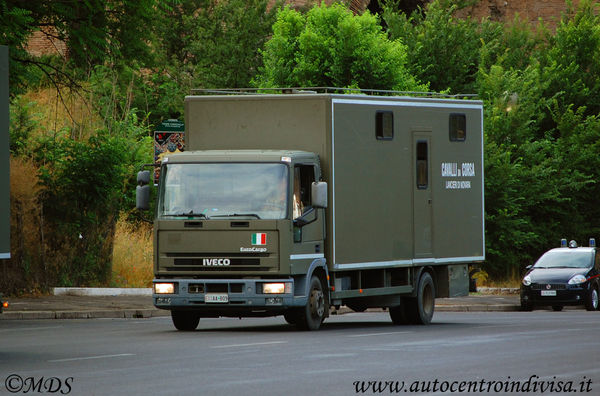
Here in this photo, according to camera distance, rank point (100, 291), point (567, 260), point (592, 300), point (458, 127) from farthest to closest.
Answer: point (567, 260) < point (592, 300) < point (100, 291) < point (458, 127)

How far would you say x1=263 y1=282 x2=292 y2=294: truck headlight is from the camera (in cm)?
1997

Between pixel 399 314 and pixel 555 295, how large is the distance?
1131cm

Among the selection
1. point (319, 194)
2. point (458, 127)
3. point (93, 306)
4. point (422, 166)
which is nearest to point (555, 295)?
point (458, 127)

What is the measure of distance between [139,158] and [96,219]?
4.96 meters

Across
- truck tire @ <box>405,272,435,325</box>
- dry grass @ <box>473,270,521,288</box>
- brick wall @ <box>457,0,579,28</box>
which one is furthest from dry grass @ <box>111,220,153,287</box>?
brick wall @ <box>457,0,579,28</box>

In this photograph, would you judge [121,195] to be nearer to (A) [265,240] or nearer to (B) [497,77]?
(A) [265,240]

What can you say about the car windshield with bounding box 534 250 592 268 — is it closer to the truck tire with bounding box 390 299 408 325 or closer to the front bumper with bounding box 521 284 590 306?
the front bumper with bounding box 521 284 590 306

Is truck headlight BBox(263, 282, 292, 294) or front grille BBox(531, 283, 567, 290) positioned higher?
truck headlight BBox(263, 282, 292, 294)

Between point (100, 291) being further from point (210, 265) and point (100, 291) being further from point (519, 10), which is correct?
point (519, 10)

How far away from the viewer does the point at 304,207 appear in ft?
66.8

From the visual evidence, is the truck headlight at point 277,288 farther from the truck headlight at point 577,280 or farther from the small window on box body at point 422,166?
the truck headlight at point 577,280

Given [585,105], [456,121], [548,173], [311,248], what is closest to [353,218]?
[311,248]

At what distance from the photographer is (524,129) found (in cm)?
4222

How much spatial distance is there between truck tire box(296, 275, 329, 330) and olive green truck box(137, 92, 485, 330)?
0.9 inches
